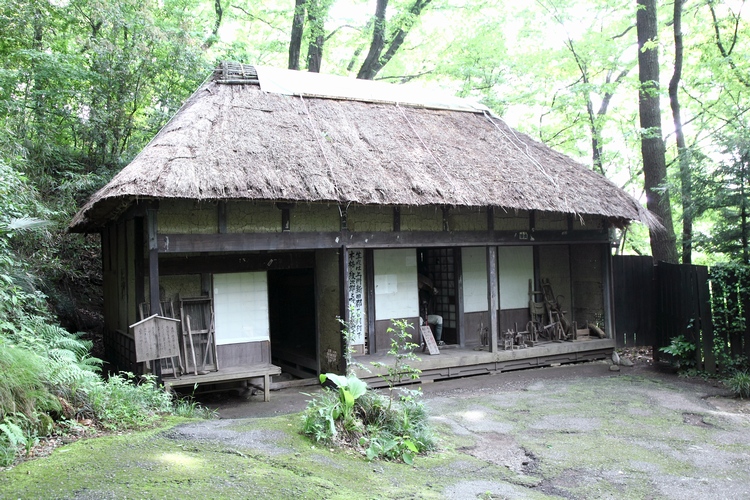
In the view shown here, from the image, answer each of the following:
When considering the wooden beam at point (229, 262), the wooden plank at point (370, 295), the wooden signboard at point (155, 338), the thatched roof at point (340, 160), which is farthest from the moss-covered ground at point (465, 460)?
the wooden beam at point (229, 262)

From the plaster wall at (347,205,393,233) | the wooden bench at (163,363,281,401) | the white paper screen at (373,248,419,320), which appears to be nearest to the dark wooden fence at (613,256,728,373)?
the white paper screen at (373,248,419,320)

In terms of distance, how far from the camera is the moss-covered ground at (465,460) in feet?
13.1

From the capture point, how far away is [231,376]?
28.6ft

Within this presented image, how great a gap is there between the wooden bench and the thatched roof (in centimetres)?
278

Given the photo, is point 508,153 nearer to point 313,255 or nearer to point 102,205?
point 313,255

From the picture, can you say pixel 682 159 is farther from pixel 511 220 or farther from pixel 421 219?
pixel 421 219

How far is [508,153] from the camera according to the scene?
37.9 ft

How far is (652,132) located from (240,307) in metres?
10.0

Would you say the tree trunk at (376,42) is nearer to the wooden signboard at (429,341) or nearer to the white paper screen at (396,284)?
the white paper screen at (396,284)

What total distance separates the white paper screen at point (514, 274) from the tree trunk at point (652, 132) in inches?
116

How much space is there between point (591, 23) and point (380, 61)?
7245 millimetres

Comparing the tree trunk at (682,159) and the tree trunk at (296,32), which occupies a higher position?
the tree trunk at (296,32)

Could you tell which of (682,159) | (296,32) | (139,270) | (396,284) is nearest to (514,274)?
(396,284)

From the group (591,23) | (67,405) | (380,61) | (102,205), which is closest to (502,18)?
(591,23)
